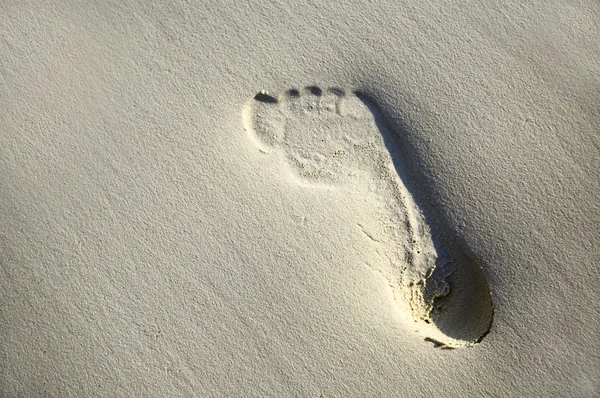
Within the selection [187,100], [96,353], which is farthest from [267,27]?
[96,353]

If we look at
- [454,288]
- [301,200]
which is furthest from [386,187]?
[454,288]

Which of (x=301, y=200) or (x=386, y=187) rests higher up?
(x=386, y=187)

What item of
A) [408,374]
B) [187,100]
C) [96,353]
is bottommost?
[96,353]

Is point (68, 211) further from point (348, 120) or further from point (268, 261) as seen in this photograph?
point (348, 120)

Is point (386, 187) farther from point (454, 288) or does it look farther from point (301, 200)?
point (454, 288)
